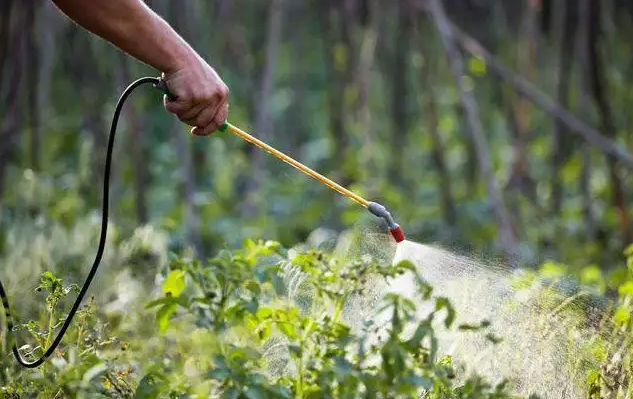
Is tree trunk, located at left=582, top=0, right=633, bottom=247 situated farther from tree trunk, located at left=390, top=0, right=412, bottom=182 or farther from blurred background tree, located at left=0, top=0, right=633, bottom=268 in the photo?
tree trunk, located at left=390, top=0, right=412, bottom=182

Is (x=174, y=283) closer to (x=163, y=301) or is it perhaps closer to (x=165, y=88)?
(x=163, y=301)

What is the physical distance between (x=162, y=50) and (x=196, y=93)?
0.39 ft

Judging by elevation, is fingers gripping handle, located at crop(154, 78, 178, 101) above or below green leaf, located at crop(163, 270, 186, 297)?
above

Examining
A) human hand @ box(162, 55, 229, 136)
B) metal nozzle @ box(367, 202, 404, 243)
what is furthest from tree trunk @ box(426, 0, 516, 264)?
human hand @ box(162, 55, 229, 136)

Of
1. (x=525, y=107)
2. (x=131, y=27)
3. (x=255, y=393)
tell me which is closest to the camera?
(x=255, y=393)

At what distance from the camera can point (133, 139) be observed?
6.63 meters

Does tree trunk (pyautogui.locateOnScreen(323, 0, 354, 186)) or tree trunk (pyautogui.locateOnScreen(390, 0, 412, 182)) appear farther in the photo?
tree trunk (pyautogui.locateOnScreen(390, 0, 412, 182))

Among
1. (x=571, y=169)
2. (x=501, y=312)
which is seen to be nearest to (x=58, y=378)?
(x=501, y=312)

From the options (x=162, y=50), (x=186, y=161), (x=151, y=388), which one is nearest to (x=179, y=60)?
(x=162, y=50)

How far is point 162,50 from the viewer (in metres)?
2.38

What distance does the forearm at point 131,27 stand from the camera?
230 cm

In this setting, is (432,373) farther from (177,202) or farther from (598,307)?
(177,202)

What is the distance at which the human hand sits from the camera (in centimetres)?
243

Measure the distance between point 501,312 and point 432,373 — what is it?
0.38 metres
